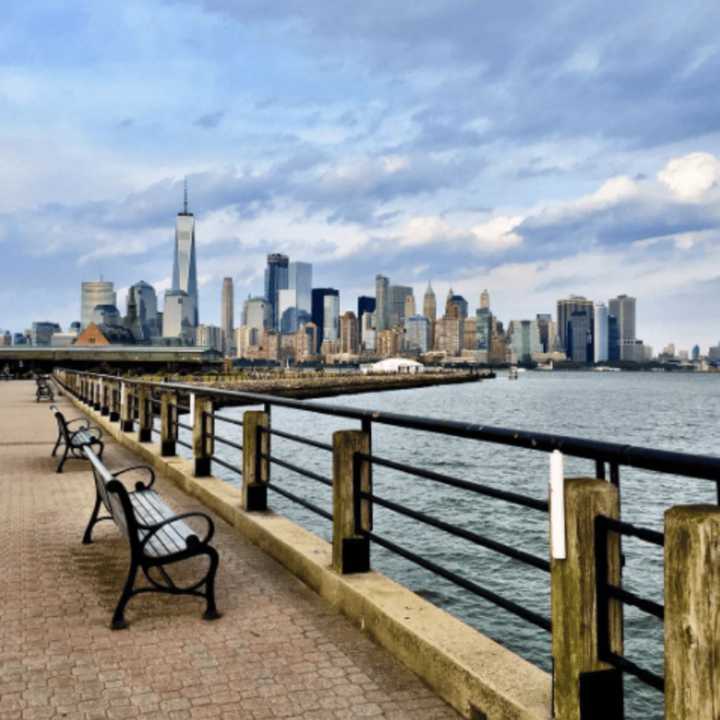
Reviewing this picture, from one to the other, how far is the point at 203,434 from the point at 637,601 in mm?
8142

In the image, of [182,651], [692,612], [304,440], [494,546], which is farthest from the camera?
[304,440]

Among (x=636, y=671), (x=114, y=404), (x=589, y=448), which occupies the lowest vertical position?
(x=114, y=404)

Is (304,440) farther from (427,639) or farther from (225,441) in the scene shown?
(225,441)

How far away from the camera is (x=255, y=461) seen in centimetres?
807

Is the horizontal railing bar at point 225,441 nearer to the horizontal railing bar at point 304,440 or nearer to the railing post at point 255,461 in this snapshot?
the railing post at point 255,461

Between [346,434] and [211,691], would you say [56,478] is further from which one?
[211,691]

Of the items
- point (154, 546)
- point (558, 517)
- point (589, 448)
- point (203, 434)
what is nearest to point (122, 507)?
point (154, 546)

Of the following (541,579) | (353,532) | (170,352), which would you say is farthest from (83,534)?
(170,352)

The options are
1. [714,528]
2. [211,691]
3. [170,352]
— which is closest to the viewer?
[714,528]

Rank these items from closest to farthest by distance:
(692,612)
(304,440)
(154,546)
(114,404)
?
(692,612) < (154,546) < (304,440) < (114,404)

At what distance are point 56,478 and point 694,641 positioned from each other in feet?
36.2

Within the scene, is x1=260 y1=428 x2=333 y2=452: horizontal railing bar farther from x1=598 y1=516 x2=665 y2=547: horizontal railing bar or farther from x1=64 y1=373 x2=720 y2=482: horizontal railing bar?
x1=598 y1=516 x2=665 y2=547: horizontal railing bar

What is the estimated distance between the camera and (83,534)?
805 centimetres

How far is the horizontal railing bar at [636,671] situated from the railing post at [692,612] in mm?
248
